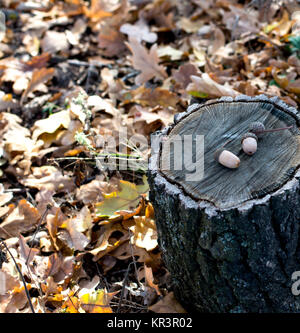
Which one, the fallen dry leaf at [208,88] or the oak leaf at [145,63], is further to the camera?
the oak leaf at [145,63]

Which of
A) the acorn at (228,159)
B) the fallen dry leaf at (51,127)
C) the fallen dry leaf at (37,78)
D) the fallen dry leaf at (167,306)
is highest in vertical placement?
the acorn at (228,159)

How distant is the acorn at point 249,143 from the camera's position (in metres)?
1.63

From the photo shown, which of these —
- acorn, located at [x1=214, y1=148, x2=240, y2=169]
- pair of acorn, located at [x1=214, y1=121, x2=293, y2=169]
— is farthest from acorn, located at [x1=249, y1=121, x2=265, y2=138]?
A: acorn, located at [x1=214, y1=148, x2=240, y2=169]

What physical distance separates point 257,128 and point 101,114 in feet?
5.11

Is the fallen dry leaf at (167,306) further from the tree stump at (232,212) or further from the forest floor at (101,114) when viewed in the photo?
the tree stump at (232,212)

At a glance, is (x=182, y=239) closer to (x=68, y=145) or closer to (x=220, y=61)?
(x=68, y=145)

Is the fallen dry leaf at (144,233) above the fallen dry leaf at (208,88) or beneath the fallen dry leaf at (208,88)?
beneath

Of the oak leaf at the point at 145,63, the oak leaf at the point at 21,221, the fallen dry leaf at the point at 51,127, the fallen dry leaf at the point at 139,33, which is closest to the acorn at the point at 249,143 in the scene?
the oak leaf at the point at 21,221

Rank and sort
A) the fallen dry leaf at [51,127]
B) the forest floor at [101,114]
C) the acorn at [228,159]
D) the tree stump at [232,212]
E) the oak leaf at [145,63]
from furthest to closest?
the oak leaf at [145,63] → the fallen dry leaf at [51,127] → the forest floor at [101,114] → the acorn at [228,159] → the tree stump at [232,212]

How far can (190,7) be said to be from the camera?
13.2 ft

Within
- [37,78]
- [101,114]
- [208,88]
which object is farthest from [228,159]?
[37,78]

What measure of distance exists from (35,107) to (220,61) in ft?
5.25

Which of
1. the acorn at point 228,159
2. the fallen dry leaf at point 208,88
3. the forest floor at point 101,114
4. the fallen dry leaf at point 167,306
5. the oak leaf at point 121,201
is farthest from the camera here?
the fallen dry leaf at point 208,88

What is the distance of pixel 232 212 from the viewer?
1.44m
